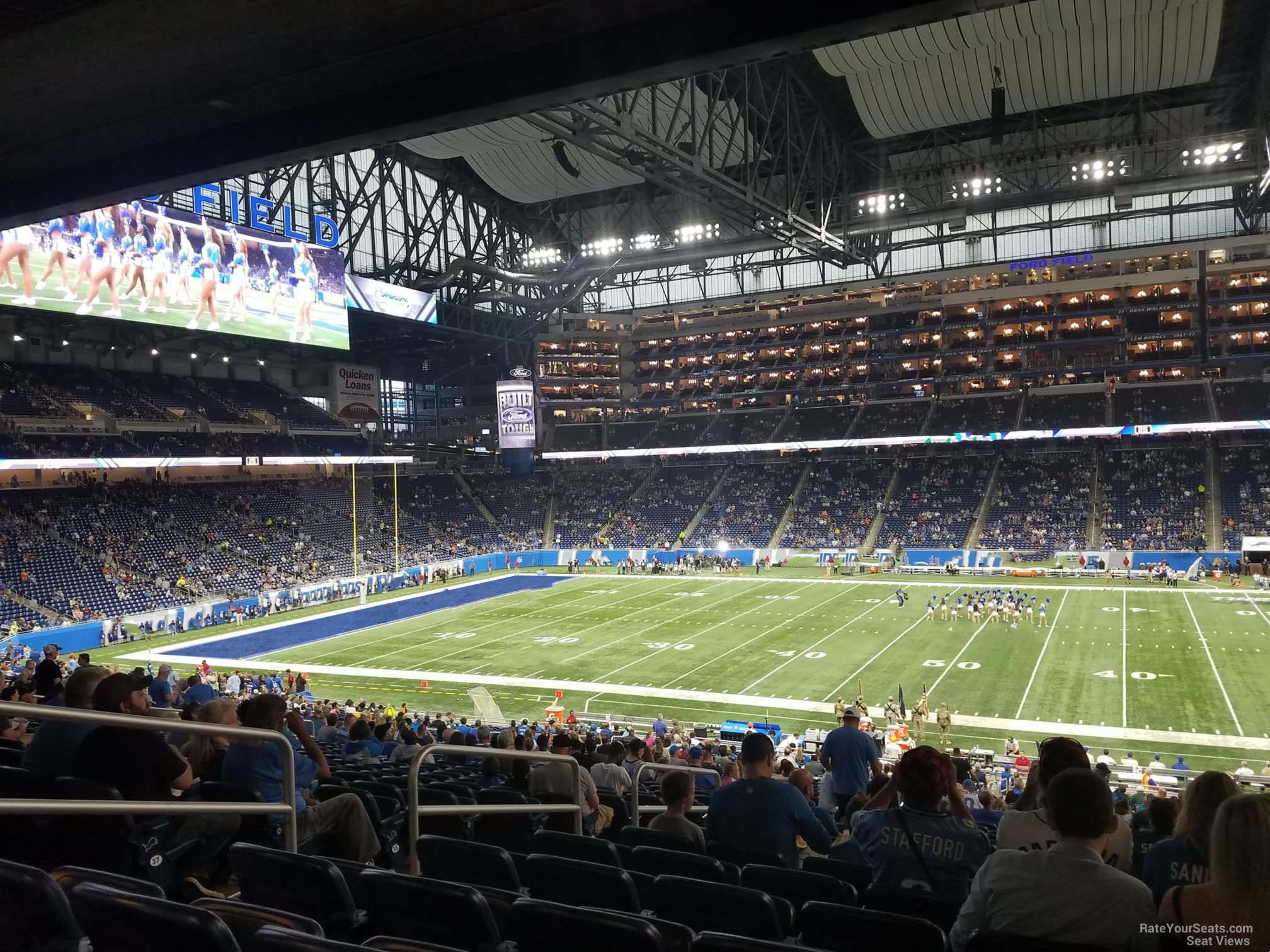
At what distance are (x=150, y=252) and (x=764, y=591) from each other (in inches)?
1311

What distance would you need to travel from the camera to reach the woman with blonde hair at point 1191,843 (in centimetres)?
381

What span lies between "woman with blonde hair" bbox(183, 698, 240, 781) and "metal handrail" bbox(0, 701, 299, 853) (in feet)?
4.25

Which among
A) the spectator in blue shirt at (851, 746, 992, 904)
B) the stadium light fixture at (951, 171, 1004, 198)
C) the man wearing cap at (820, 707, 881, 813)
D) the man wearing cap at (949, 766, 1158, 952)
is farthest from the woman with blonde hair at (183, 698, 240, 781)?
the stadium light fixture at (951, 171, 1004, 198)

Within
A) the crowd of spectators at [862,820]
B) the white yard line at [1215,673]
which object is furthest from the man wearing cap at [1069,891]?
the white yard line at [1215,673]

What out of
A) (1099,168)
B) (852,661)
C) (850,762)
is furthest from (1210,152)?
(850,762)

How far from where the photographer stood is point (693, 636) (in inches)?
1377

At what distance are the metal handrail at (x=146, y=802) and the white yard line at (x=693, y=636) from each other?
2527 centimetres

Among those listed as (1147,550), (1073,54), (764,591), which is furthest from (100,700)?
(1147,550)

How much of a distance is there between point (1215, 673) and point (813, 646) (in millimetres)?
12501

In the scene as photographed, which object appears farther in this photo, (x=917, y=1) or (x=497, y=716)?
(x=497, y=716)

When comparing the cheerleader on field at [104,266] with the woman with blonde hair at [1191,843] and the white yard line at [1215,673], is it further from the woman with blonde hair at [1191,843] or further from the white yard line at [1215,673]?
the white yard line at [1215,673]

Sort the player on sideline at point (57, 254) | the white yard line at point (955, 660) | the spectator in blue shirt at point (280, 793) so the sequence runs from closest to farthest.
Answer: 1. the spectator in blue shirt at point (280, 793)
2. the white yard line at point (955, 660)
3. the player on sideline at point (57, 254)

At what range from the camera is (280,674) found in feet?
94.2

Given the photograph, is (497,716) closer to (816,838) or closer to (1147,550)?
(816,838)
